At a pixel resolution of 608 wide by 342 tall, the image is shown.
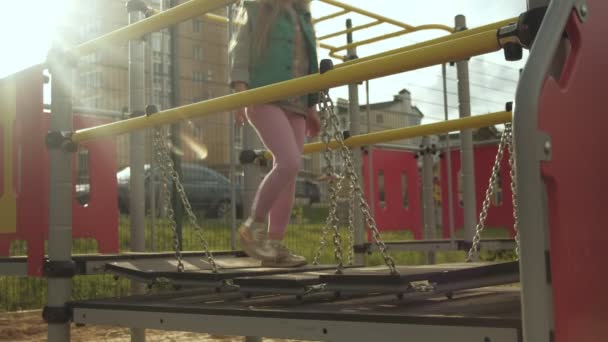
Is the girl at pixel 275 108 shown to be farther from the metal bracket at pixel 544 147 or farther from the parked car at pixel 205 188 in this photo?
the parked car at pixel 205 188

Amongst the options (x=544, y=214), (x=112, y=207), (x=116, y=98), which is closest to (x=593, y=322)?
(x=544, y=214)

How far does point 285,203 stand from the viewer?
3338 millimetres

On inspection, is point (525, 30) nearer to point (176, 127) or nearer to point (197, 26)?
point (176, 127)

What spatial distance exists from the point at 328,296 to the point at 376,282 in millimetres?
524

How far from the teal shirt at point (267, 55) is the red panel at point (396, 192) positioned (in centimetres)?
326

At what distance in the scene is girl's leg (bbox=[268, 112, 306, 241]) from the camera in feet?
10.8

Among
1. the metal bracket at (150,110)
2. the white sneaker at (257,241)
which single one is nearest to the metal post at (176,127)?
the white sneaker at (257,241)

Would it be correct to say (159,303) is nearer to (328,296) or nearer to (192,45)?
(328,296)

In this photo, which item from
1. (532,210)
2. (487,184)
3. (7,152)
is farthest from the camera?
(487,184)

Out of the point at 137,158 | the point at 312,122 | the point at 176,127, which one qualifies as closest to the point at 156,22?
the point at 312,122

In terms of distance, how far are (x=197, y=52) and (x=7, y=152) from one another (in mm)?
2798

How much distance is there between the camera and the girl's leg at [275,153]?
3.16 meters

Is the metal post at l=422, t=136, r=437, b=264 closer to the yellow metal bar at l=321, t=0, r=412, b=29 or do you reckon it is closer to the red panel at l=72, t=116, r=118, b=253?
the yellow metal bar at l=321, t=0, r=412, b=29

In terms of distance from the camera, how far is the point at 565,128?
4.48 feet
